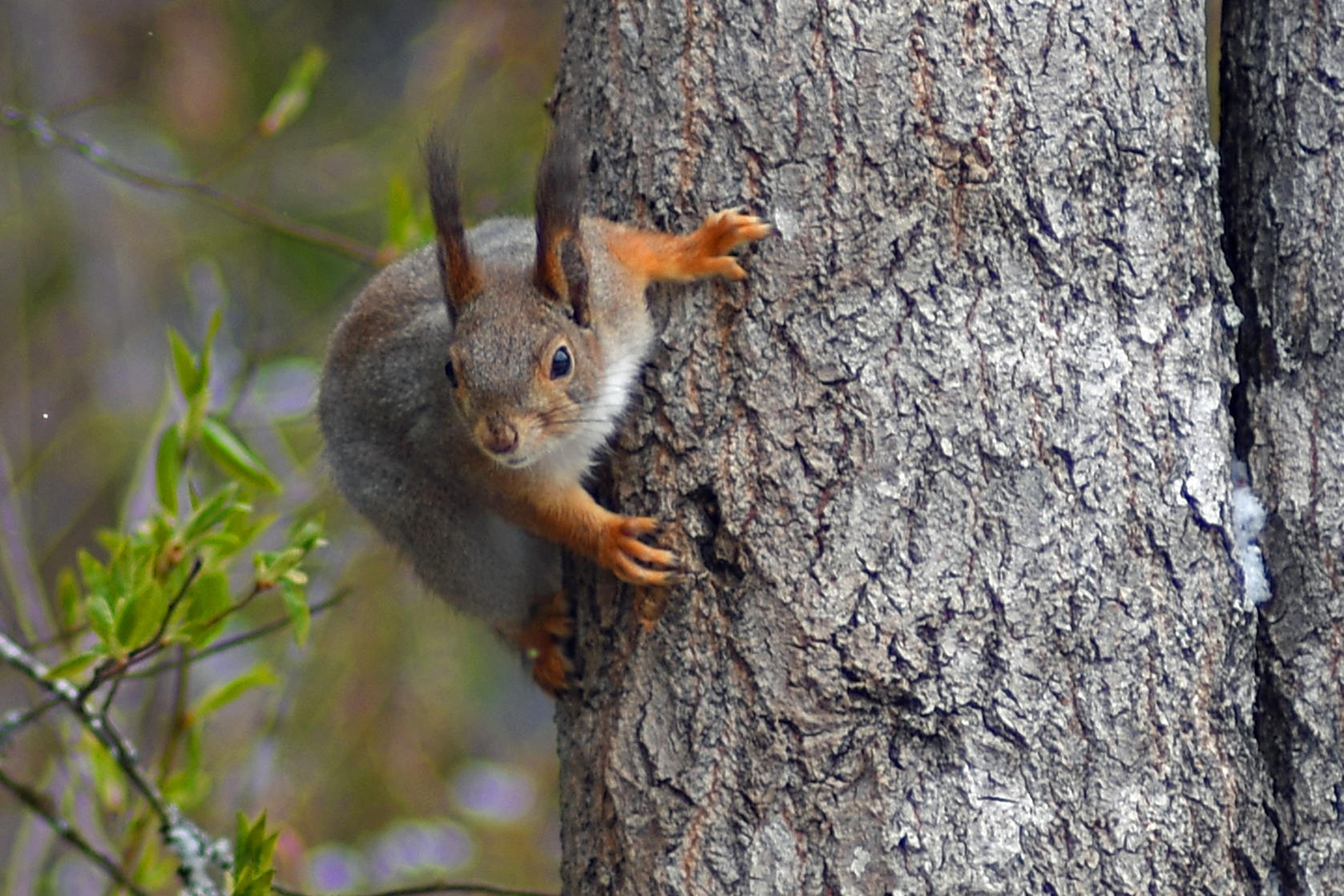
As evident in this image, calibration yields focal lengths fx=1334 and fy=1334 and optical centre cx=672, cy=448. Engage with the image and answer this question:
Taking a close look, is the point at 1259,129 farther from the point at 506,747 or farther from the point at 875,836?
the point at 506,747

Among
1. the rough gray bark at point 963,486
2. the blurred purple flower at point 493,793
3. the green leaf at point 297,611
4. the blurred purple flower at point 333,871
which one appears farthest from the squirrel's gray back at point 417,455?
the blurred purple flower at point 493,793

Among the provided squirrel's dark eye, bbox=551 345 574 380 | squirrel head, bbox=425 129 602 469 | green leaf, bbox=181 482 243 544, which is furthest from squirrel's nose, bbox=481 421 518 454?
green leaf, bbox=181 482 243 544

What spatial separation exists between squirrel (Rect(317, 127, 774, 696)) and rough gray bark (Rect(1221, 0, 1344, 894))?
0.61m

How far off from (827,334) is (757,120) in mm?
267

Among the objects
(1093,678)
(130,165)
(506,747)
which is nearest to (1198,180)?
(1093,678)

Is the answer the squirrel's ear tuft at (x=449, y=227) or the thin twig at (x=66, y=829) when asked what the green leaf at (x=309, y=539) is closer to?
the squirrel's ear tuft at (x=449, y=227)

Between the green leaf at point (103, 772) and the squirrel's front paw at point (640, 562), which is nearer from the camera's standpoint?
the squirrel's front paw at point (640, 562)

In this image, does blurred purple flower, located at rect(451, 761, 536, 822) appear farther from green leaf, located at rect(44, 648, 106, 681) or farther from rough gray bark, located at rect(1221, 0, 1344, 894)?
rough gray bark, located at rect(1221, 0, 1344, 894)

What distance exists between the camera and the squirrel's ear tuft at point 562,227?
1674 mm

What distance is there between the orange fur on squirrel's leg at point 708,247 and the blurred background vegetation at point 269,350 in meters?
1.22

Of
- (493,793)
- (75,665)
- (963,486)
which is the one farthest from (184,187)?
(493,793)

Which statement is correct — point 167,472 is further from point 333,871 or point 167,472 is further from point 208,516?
point 333,871

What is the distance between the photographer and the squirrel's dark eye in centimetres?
190

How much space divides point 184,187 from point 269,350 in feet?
2.33
